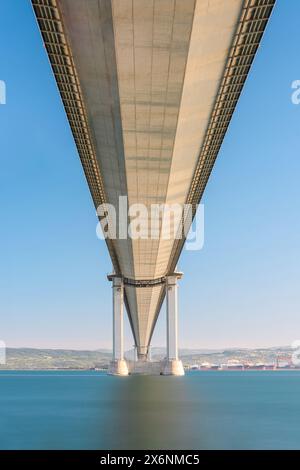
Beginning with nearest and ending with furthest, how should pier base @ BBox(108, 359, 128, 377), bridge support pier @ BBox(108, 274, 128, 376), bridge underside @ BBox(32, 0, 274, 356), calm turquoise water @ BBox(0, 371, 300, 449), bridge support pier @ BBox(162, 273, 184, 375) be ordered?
bridge underside @ BBox(32, 0, 274, 356), calm turquoise water @ BBox(0, 371, 300, 449), bridge support pier @ BBox(162, 273, 184, 375), pier base @ BBox(108, 359, 128, 377), bridge support pier @ BBox(108, 274, 128, 376)

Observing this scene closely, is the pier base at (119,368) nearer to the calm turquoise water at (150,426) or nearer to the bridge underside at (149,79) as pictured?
the calm turquoise water at (150,426)

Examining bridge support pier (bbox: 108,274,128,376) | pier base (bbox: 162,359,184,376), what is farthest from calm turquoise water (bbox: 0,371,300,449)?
bridge support pier (bbox: 108,274,128,376)

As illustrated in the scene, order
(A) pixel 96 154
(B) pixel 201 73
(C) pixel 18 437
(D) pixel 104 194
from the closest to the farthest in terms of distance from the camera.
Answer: (C) pixel 18 437, (B) pixel 201 73, (A) pixel 96 154, (D) pixel 104 194

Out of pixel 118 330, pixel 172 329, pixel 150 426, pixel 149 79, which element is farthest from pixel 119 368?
pixel 149 79

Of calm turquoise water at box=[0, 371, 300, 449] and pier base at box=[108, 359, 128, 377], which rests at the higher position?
pier base at box=[108, 359, 128, 377]

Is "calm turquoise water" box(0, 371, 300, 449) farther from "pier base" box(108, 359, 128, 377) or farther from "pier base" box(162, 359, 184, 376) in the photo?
"pier base" box(108, 359, 128, 377)
